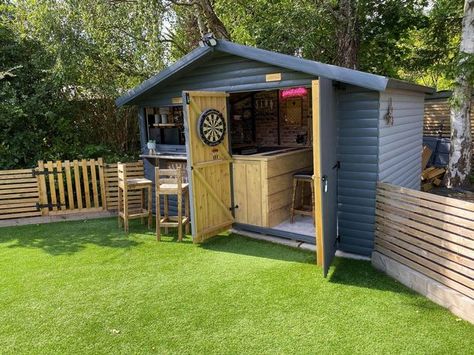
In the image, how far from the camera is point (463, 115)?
8.31m

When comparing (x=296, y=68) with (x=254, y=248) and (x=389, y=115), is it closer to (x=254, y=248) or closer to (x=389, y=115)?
(x=389, y=115)

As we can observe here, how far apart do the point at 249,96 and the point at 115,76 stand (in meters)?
3.50

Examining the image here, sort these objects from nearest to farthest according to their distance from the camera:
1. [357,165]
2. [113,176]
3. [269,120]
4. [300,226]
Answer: [357,165]
[300,226]
[113,176]
[269,120]

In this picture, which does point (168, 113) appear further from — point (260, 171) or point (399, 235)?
point (399, 235)

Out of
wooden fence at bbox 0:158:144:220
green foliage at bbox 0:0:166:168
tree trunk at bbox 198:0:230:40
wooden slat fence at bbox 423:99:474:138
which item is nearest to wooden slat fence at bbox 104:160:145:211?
wooden fence at bbox 0:158:144:220

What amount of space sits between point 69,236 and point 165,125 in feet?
8.52

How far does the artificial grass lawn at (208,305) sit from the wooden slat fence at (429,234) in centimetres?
33

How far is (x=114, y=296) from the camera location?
4.07 m

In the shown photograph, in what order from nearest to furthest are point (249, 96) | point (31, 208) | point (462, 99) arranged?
point (31, 208)
point (462, 99)
point (249, 96)

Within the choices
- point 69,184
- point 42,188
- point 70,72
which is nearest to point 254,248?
point 69,184

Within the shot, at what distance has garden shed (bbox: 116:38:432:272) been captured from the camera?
449 centimetres

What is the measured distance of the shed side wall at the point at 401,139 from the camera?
4816mm

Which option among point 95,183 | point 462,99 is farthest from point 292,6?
point 95,183

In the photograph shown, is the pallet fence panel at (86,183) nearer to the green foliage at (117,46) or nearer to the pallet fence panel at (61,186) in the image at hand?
the pallet fence panel at (61,186)
